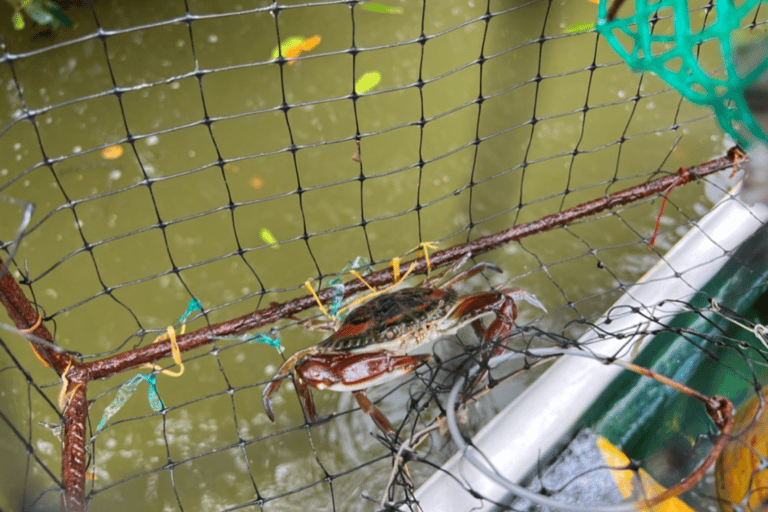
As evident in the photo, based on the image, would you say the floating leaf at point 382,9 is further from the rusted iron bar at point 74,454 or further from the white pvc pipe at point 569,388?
the rusted iron bar at point 74,454

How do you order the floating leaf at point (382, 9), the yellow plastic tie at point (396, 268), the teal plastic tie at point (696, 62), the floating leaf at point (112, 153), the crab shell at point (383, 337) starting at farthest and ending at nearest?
the floating leaf at point (382, 9), the floating leaf at point (112, 153), the yellow plastic tie at point (396, 268), the crab shell at point (383, 337), the teal plastic tie at point (696, 62)

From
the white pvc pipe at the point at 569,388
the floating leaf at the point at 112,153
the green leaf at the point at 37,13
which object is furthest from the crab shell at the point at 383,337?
the green leaf at the point at 37,13

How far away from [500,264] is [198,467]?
123 cm

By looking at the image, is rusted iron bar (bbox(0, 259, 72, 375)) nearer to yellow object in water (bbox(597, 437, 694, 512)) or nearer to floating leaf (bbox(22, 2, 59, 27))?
yellow object in water (bbox(597, 437, 694, 512))

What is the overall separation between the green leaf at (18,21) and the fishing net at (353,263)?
1cm

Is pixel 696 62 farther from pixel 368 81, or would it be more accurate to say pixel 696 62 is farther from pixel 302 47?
pixel 302 47

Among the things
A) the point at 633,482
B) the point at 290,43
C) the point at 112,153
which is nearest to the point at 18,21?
the point at 112,153

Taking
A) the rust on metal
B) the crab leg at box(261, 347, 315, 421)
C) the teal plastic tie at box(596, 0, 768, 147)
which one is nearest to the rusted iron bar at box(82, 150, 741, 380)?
the rust on metal

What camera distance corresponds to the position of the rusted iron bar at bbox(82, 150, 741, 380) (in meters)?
1.48

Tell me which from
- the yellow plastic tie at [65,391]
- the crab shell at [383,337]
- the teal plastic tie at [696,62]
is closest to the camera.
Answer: the teal plastic tie at [696,62]

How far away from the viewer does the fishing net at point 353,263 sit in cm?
147

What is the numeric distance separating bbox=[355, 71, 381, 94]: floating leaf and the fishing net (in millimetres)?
12

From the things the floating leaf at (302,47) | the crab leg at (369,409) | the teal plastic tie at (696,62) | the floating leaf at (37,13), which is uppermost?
the teal plastic tie at (696,62)

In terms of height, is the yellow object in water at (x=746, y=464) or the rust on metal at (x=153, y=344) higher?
the rust on metal at (x=153, y=344)
